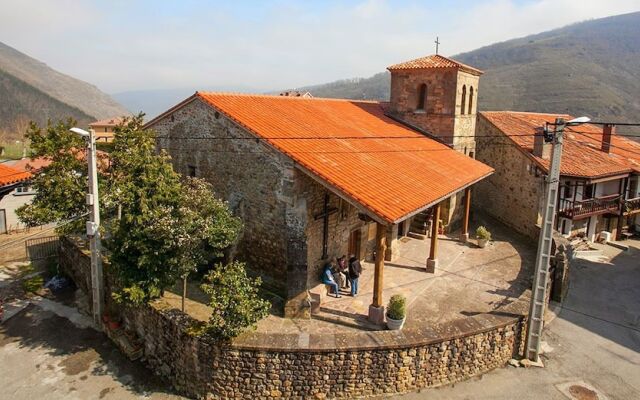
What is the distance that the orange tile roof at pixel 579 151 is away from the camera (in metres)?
24.5

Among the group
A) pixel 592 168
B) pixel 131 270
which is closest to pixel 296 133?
pixel 131 270

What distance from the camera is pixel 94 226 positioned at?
13375mm

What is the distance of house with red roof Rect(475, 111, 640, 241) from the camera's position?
78.5 ft

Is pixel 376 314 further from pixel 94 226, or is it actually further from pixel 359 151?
pixel 94 226

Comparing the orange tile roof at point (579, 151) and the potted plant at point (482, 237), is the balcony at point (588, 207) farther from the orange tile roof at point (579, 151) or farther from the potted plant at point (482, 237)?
the potted plant at point (482, 237)

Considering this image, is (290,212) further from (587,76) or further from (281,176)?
(587,76)

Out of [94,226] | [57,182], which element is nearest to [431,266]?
[94,226]

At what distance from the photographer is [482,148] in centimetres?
2686

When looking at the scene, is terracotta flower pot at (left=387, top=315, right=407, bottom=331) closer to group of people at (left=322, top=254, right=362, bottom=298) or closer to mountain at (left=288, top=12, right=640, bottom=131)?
group of people at (left=322, top=254, right=362, bottom=298)

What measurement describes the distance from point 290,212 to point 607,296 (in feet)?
44.9

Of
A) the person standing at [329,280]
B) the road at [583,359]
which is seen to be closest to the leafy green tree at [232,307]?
the person standing at [329,280]

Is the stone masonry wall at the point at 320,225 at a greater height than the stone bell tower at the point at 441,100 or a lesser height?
lesser

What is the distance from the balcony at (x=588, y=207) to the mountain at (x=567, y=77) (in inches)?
1123

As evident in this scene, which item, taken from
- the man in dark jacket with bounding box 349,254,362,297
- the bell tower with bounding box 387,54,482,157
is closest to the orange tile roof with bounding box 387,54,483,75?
the bell tower with bounding box 387,54,482,157
